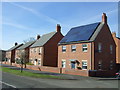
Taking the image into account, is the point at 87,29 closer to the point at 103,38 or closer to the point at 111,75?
the point at 103,38

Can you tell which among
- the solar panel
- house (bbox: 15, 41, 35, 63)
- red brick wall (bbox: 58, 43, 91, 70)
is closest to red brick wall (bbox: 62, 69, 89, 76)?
red brick wall (bbox: 58, 43, 91, 70)

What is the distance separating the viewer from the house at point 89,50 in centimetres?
2511

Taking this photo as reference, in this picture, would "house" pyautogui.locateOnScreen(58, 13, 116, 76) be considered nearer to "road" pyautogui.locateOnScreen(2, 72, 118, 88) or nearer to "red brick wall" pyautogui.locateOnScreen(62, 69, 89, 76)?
"red brick wall" pyautogui.locateOnScreen(62, 69, 89, 76)

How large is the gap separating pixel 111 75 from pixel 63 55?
35.6 ft

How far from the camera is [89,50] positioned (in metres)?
25.3

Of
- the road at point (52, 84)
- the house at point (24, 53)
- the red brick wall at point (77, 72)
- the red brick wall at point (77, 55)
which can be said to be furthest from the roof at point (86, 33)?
the road at point (52, 84)

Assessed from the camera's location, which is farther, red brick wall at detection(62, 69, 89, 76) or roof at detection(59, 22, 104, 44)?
roof at detection(59, 22, 104, 44)

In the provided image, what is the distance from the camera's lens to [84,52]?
85.8 feet

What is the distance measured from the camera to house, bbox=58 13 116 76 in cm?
2511

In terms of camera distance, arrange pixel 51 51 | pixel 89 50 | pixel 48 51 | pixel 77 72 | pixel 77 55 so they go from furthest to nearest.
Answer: pixel 51 51, pixel 48 51, pixel 77 55, pixel 89 50, pixel 77 72

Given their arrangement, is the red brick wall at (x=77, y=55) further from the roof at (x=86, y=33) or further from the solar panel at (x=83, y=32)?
the solar panel at (x=83, y=32)

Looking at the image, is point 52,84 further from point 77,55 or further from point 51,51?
point 51,51

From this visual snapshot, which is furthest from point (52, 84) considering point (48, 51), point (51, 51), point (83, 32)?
point (51, 51)

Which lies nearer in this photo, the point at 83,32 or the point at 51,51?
the point at 83,32
